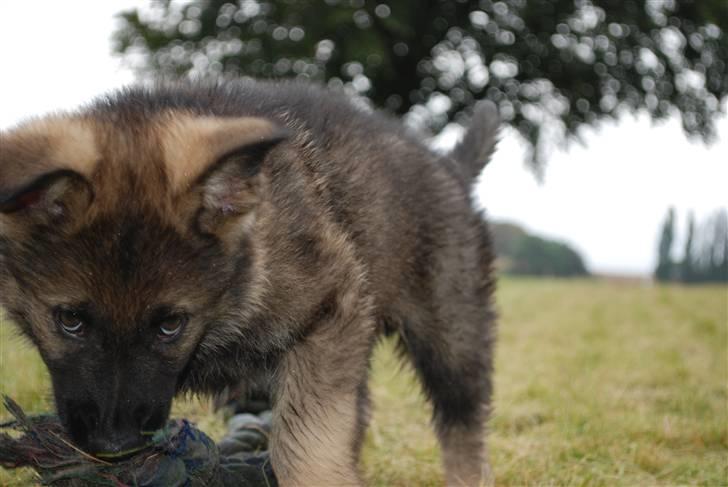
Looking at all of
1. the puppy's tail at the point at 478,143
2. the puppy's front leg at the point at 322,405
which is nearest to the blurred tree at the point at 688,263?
the puppy's tail at the point at 478,143

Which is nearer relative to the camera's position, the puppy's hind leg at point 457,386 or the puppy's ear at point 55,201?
the puppy's ear at point 55,201

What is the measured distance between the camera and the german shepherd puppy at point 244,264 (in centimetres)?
212

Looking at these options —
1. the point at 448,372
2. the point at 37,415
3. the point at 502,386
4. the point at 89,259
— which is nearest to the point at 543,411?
the point at 502,386

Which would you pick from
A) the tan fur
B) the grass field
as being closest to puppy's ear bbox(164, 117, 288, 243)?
the tan fur

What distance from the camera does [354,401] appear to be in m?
2.69

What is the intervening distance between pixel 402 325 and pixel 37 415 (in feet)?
4.73

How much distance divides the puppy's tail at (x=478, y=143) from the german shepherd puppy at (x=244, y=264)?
45 cm

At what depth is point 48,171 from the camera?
195 cm

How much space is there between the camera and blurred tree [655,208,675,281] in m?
12.7

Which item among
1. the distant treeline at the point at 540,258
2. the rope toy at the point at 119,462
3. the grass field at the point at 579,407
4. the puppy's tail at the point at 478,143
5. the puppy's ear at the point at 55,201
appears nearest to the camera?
the puppy's ear at the point at 55,201

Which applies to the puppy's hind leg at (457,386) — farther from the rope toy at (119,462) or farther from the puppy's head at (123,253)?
the puppy's head at (123,253)

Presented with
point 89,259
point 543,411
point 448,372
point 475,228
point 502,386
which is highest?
point 89,259

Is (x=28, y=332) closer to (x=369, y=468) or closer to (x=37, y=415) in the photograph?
(x=37, y=415)

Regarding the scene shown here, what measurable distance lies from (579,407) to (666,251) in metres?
9.56
